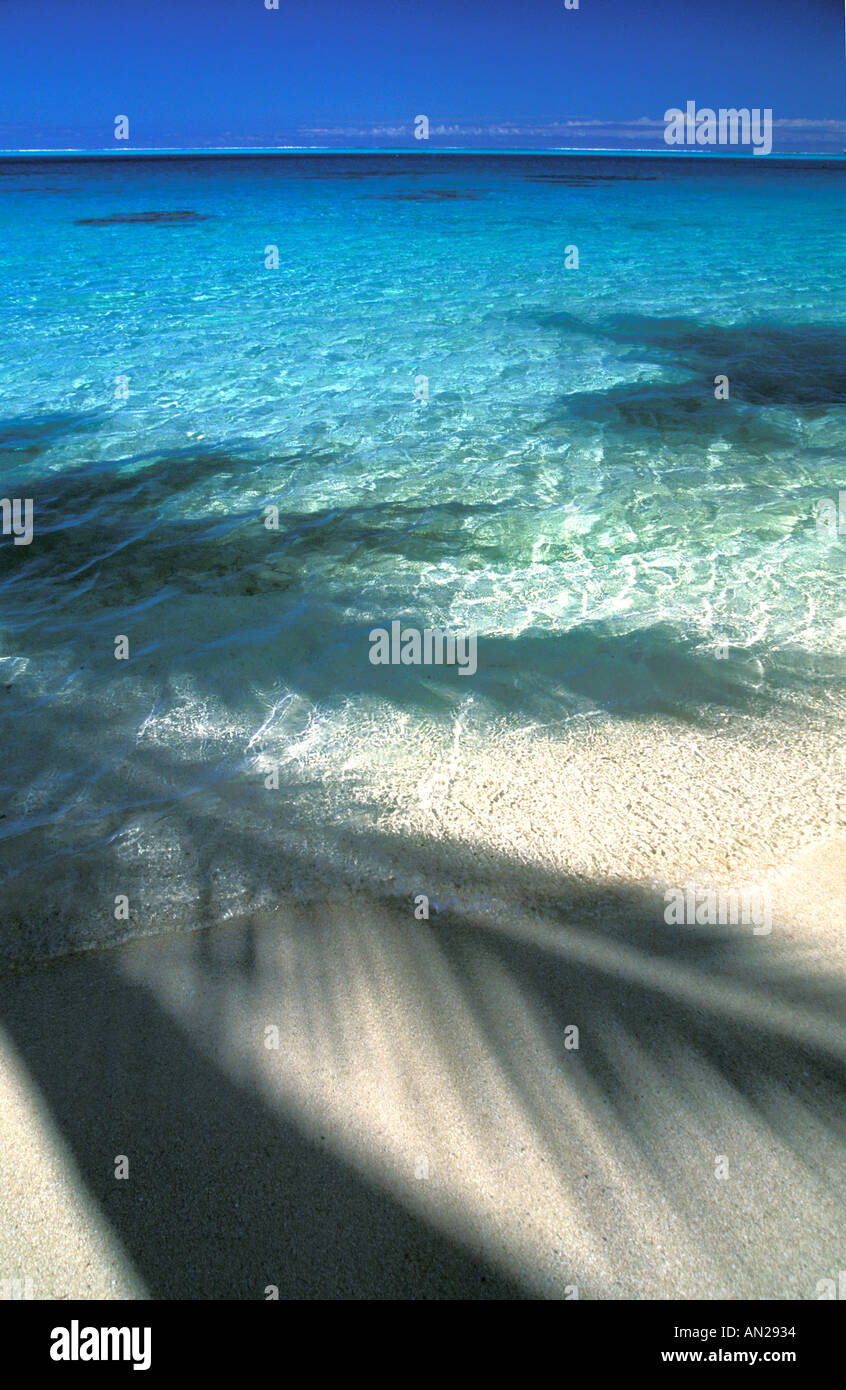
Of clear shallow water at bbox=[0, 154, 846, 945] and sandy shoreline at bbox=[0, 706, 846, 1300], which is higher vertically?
clear shallow water at bbox=[0, 154, 846, 945]

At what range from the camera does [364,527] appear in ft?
25.4

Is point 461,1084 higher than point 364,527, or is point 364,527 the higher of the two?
point 364,527

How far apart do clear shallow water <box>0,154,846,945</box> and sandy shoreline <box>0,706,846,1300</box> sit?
680mm

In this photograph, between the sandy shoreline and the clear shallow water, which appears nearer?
the sandy shoreline

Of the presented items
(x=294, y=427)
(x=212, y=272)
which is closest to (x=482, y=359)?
(x=294, y=427)

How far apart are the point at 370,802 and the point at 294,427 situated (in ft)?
24.3

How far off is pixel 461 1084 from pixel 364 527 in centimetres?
576

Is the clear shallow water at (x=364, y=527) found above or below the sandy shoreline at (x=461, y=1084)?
above

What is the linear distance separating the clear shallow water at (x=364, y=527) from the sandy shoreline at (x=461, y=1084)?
680 mm

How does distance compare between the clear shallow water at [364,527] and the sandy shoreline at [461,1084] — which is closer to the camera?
the sandy shoreline at [461,1084]

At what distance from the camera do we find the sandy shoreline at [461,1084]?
2.38 meters

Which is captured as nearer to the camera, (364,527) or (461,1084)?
(461,1084)

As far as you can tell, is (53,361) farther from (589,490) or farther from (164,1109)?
(164,1109)

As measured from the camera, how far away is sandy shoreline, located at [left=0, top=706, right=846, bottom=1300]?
2375 millimetres
